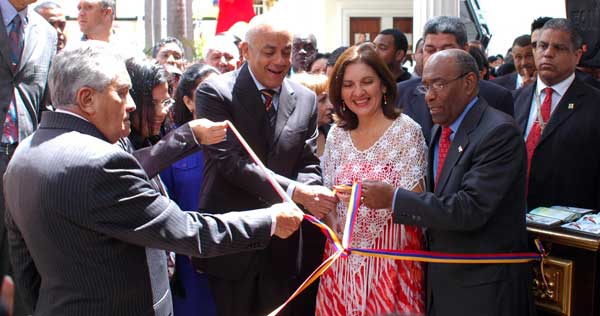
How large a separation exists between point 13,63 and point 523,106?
3.82 metres

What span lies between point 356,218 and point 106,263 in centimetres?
161

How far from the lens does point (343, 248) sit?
3.32 meters

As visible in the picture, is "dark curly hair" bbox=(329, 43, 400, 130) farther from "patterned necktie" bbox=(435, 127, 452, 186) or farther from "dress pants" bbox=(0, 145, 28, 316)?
"dress pants" bbox=(0, 145, 28, 316)

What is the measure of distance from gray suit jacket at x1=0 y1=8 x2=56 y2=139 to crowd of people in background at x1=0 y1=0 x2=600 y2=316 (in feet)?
0.05

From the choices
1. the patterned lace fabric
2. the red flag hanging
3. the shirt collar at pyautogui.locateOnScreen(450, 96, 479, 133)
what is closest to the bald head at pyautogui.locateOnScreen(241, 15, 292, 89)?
the patterned lace fabric

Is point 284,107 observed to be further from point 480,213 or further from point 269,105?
point 480,213

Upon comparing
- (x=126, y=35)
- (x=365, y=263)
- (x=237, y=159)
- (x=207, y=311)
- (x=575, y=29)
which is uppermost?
(x=126, y=35)

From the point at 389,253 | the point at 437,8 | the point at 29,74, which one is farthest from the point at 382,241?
the point at 437,8

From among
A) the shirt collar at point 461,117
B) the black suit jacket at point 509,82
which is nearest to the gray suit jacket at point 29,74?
the shirt collar at point 461,117

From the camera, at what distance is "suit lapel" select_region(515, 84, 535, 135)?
4797mm

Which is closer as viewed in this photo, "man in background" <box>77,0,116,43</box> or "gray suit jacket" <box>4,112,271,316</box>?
"gray suit jacket" <box>4,112,271,316</box>

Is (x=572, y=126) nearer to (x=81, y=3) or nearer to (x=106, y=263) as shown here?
(x=106, y=263)

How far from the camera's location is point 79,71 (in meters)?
2.41

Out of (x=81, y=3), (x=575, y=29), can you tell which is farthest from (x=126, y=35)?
(x=575, y=29)
